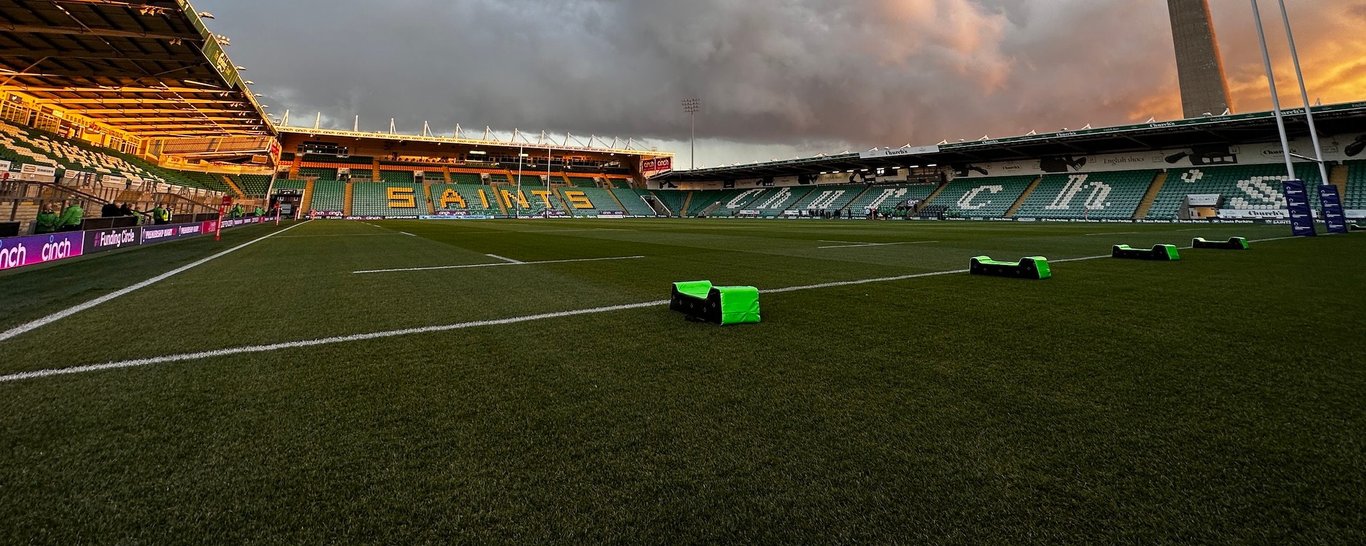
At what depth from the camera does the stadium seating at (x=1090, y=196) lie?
3166 centimetres

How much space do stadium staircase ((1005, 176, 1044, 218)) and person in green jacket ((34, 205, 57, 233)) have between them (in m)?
43.9

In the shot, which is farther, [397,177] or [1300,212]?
[397,177]

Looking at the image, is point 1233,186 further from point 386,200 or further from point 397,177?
point 397,177

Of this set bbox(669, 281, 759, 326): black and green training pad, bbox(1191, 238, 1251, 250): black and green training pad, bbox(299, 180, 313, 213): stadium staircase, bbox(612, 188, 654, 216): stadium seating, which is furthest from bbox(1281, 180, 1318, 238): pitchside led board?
bbox(299, 180, 313, 213): stadium staircase

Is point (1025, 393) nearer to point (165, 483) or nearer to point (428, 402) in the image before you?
point (428, 402)

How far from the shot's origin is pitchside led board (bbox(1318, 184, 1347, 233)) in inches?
564

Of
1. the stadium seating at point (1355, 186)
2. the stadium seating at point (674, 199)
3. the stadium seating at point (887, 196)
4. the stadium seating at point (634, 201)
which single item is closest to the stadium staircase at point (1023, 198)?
the stadium seating at point (887, 196)

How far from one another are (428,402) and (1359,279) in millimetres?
9115

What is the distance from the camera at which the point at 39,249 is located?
7715mm

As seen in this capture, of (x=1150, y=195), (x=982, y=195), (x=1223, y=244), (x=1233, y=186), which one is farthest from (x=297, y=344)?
(x=982, y=195)

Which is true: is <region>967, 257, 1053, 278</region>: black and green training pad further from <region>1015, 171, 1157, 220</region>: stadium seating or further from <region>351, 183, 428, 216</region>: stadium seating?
<region>351, 183, 428, 216</region>: stadium seating

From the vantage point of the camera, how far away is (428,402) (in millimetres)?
2021

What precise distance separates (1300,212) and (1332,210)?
9.81ft

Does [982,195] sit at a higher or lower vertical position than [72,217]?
higher
